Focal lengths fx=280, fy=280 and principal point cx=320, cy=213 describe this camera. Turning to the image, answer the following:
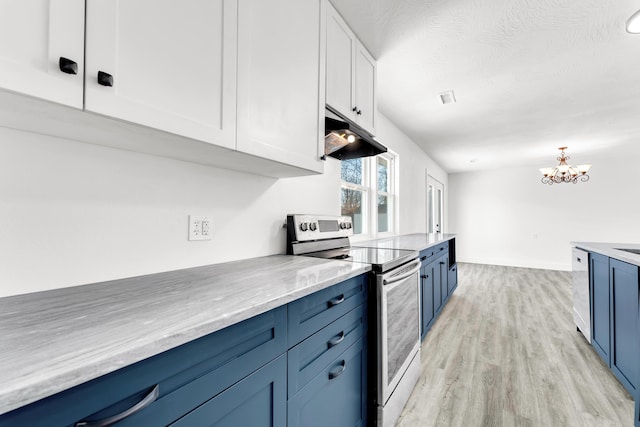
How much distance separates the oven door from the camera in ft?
4.63

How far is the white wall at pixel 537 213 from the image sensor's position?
579cm

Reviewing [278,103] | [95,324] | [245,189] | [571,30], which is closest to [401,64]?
[571,30]

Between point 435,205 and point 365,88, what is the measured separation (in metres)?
5.00

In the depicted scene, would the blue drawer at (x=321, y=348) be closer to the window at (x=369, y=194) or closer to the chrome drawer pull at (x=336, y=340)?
the chrome drawer pull at (x=336, y=340)

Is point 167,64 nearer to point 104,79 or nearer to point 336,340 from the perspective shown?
point 104,79

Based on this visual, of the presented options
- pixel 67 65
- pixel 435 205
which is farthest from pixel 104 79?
pixel 435 205

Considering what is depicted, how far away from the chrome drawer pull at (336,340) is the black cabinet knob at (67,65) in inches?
45.4

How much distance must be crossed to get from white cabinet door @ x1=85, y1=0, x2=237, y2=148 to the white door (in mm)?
5055

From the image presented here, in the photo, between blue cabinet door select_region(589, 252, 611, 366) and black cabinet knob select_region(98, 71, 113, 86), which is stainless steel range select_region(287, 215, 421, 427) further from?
blue cabinet door select_region(589, 252, 611, 366)

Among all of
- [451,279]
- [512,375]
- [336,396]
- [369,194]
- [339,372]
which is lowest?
[512,375]

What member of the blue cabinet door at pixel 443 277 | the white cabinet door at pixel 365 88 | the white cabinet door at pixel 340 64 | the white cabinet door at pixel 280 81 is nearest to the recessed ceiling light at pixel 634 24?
the white cabinet door at pixel 365 88

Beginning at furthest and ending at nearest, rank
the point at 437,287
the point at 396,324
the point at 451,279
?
1. the point at 451,279
2. the point at 437,287
3. the point at 396,324

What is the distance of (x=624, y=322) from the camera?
181cm

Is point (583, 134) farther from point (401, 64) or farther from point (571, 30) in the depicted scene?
point (401, 64)
